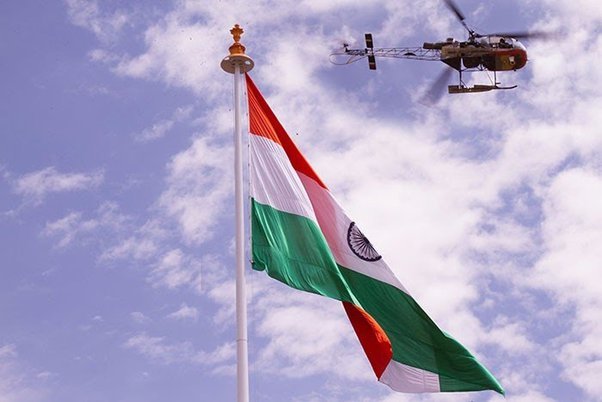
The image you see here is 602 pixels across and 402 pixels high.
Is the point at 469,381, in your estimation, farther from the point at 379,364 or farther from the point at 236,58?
the point at 236,58

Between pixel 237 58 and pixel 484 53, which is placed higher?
pixel 484 53

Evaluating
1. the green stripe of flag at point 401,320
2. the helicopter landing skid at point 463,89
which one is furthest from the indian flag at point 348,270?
the helicopter landing skid at point 463,89

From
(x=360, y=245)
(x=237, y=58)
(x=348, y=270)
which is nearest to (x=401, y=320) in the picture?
(x=348, y=270)

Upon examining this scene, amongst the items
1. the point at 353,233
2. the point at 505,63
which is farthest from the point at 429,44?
the point at 353,233

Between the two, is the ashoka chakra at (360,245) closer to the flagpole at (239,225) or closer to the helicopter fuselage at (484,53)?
the flagpole at (239,225)

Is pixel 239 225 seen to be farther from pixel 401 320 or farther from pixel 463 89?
pixel 463 89

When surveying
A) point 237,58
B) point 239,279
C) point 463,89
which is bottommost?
point 239,279
